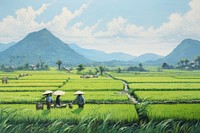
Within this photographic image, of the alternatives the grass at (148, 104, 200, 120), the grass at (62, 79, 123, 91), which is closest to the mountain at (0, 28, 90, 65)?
the grass at (62, 79, 123, 91)

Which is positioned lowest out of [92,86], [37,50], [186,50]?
[92,86]

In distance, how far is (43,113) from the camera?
1030 centimetres

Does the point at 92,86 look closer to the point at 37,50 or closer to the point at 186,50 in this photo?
the point at 37,50

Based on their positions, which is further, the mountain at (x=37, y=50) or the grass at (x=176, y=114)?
the mountain at (x=37, y=50)

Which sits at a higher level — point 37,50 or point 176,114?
point 37,50

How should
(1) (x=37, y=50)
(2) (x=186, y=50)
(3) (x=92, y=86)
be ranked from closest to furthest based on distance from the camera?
1. (3) (x=92, y=86)
2. (1) (x=37, y=50)
3. (2) (x=186, y=50)

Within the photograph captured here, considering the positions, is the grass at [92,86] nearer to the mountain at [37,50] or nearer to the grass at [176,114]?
the grass at [176,114]

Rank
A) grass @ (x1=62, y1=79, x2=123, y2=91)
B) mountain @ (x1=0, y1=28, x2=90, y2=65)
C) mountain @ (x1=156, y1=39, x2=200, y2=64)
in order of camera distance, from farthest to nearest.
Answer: mountain @ (x1=156, y1=39, x2=200, y2=64) < mountain @ (x1=0, y1=28, x2=90, y2=65) < grass @ (x1=62, y1=79, x2=123, y2=91)

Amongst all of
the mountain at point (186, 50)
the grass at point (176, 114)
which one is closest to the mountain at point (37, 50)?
the mountain at point (186, 50)

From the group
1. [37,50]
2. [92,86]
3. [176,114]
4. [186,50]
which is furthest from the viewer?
[186,50]

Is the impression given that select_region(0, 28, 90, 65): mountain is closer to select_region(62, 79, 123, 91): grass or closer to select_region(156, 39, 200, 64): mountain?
select_region(156, 39, 200, 64): mountain

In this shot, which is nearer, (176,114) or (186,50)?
(176,114)

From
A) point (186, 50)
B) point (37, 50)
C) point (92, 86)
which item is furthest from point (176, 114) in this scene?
point (186, 50)

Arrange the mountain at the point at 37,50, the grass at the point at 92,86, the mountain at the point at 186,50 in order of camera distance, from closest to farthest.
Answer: the grass at the point at 92,86 → the mountain at the point at 37,50 → the mountain at the point at 186,50
